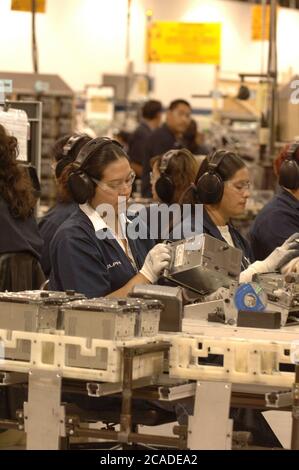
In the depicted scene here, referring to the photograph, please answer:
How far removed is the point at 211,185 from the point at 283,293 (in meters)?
1.09

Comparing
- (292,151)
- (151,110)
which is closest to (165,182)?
(292,151)

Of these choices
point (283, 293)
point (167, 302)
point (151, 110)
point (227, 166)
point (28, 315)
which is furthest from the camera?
point (151, 110)

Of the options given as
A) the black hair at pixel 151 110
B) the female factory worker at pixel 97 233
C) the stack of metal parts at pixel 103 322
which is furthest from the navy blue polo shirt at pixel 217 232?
the black hair at pixel 151 110

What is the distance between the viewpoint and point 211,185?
445cm

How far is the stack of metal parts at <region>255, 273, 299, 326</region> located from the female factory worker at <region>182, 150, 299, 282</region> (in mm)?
849

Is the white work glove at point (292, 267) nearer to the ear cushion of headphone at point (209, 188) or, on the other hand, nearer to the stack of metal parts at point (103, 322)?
the ear cushion of headphone at point (209, 188)

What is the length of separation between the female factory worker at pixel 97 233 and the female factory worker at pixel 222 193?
0.48 m

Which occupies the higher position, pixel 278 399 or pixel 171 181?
pixel 171 181

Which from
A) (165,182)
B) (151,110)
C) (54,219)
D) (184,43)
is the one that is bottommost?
(54,219)

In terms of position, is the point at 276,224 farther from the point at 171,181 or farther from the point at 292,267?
the point at 292,267

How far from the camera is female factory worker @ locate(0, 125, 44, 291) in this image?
14.6ft

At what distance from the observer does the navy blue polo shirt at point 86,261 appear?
3812 millimetres
